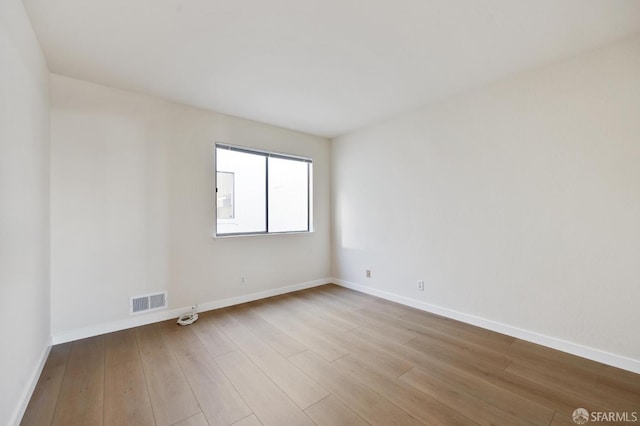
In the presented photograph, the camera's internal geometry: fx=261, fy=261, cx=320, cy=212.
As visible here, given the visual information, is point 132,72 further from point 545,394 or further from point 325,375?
point 545,394

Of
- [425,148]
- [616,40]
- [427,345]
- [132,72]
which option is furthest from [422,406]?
[132,72]

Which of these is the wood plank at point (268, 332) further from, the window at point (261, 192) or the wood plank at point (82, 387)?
the wood plank at point (82, 387)

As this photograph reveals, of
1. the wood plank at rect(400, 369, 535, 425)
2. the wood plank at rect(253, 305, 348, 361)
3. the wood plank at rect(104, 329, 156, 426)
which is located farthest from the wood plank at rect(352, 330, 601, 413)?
the wood plank at rect(104, 329, 156, 426)

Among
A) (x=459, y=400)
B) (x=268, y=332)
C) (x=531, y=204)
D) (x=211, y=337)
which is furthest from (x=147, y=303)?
(x=531, y=204)

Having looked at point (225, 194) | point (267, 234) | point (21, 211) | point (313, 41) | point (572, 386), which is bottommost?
point (572, 386)

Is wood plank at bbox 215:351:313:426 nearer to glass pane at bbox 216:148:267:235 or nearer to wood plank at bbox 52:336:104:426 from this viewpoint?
wood plank at bbox 52:336:104:426

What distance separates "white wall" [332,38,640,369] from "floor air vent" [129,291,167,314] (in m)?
2.85

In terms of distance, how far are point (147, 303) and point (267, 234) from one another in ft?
5.39

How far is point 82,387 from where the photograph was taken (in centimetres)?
188

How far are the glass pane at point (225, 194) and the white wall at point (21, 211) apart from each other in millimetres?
1618

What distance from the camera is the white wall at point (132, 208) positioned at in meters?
2.53

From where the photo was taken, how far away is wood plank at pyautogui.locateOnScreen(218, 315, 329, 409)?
1.78 metres

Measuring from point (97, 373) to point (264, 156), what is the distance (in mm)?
2972

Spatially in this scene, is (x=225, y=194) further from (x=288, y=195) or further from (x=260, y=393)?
(x=260, y=393)
